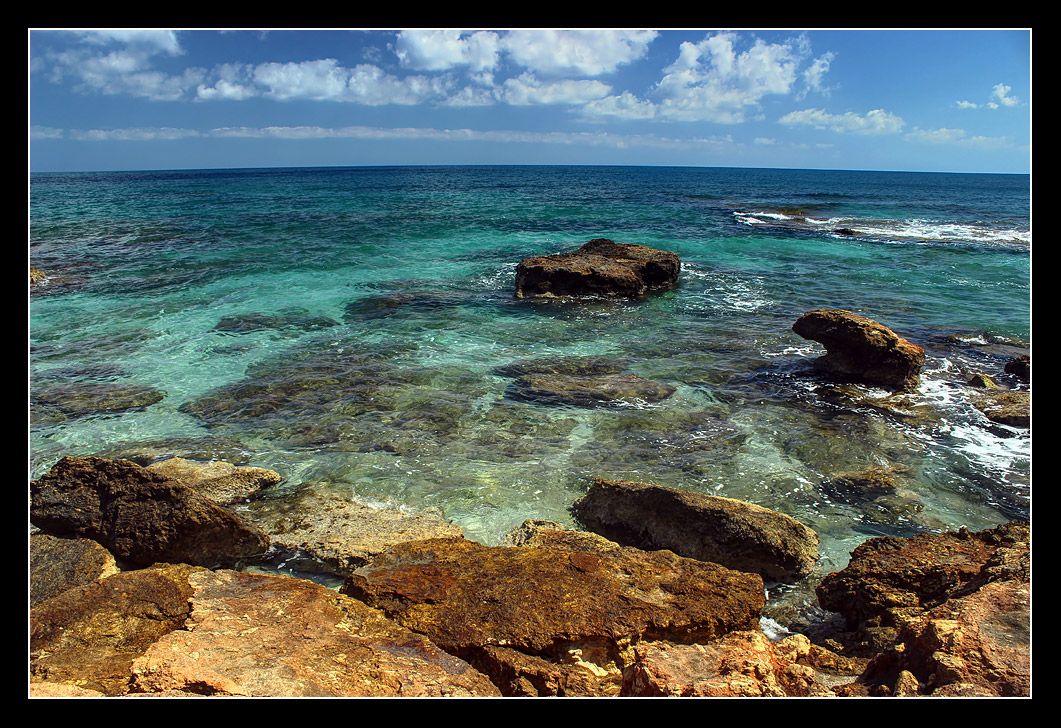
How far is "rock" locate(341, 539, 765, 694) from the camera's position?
3.39 metres

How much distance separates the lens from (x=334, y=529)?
5637mm

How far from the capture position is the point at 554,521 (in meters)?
6.20

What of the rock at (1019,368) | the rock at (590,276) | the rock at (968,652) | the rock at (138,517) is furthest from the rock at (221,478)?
the rock at (1019,368)

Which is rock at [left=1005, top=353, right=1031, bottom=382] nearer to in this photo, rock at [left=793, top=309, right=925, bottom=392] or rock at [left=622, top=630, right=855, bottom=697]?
rock at [left=793, top=309, right=925, bottom=392]

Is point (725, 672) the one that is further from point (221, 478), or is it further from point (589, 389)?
point (589, 389)

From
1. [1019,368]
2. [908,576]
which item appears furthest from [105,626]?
[1019,368]

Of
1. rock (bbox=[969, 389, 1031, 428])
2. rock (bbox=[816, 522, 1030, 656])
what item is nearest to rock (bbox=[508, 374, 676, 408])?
rock (bbox=[969, 389, 1031, 428])

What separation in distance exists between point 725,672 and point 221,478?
5.64 metres

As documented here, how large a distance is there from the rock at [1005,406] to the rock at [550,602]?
6.75m

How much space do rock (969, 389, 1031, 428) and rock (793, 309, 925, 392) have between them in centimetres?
91

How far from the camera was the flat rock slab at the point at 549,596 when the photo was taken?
11.4 feet

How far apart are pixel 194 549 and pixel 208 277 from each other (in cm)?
1651

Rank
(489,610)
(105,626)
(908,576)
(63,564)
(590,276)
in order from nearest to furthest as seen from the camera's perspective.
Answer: (105,626) → (489,610) → (908,576) → (63,564) → (590,276)
